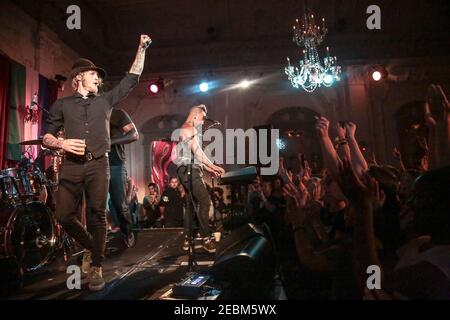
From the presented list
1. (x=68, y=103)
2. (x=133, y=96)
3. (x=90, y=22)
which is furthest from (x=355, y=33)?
(x=68, y=103)

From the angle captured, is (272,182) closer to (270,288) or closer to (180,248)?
(180,248)

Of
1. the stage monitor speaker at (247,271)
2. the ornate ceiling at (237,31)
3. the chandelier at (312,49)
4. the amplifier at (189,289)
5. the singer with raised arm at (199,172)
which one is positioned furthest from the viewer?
the ornate ceiling at (237,31)

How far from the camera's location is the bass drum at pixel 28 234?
2.95 meters

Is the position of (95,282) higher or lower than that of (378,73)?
lower

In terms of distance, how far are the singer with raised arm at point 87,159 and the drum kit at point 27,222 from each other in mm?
1053

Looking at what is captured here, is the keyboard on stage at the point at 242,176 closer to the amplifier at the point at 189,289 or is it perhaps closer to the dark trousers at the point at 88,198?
the amplifier at the point at 189,289

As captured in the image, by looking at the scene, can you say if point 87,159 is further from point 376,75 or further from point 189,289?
point 376,75

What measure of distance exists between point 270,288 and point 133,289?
3.49 feet

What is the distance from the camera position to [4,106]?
5.37 m

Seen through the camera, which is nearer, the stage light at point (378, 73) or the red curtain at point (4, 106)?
the red curtain at point (4, 106)

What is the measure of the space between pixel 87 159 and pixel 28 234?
5.28 feet

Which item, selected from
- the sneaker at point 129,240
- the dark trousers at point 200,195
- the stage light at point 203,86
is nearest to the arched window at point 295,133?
the stage light at point 203,86

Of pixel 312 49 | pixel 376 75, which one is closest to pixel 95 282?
pixel 312 49

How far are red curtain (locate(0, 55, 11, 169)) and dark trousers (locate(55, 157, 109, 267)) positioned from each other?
3713 mm
